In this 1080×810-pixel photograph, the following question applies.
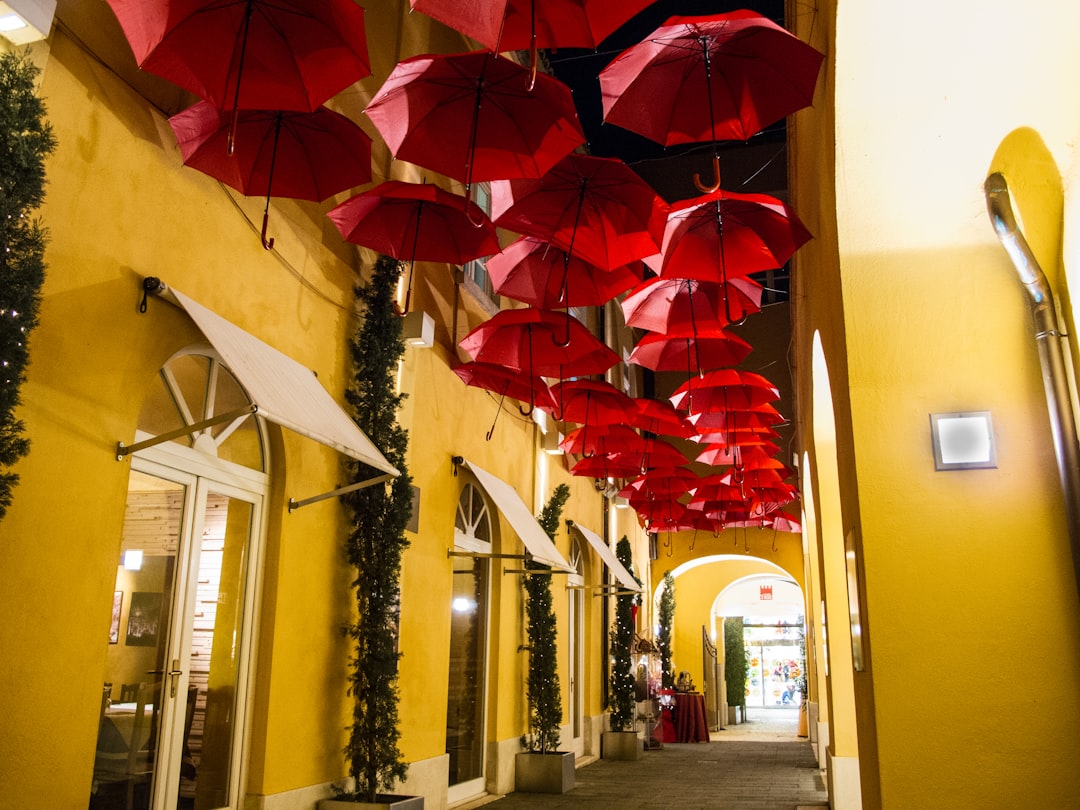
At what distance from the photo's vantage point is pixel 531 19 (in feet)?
13.1

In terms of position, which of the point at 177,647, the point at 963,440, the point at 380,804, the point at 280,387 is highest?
the point at 280,387

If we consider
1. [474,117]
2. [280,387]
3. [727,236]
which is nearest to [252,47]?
[474,117]

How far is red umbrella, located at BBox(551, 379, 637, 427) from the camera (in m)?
9.08

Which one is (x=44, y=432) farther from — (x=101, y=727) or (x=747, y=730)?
(x=747, y=730)

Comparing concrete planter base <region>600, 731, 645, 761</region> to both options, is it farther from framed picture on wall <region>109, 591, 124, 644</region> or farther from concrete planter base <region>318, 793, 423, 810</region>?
framed picture on wall <region>109, 591, 124, 644</region>

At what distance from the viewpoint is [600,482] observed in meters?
16.2

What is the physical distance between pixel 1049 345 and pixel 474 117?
298 centimetres

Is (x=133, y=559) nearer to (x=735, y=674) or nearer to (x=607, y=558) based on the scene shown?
(x=607, y=558)

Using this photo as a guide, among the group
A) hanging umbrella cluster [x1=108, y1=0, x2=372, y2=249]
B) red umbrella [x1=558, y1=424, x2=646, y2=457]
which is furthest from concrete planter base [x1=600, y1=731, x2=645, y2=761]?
hanging umbrella cluster [x1=108, y1=0, x2=372, y2=249]

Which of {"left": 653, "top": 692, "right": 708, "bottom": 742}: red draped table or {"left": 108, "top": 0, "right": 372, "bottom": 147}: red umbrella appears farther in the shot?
{"left": 653, "top": 692, "right": 708, "bottom": 742}: red draped table

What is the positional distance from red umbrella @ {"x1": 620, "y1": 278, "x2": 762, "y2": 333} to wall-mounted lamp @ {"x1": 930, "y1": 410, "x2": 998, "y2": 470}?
3.30 m

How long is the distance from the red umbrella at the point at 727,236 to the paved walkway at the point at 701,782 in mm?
5510

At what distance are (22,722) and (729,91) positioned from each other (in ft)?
14.8

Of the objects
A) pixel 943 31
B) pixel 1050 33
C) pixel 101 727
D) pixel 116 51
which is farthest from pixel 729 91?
pixel 101 727
